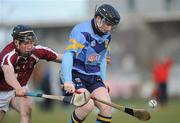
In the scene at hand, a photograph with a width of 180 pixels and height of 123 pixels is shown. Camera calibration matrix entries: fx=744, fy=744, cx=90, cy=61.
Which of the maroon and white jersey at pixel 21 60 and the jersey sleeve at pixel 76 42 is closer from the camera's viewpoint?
the jersey sleeve at pixel 76 42

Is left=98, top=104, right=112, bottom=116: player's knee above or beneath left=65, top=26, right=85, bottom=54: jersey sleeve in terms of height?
beneath

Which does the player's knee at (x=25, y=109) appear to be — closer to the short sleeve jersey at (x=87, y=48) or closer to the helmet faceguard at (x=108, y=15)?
the short sleeve jersey at (x=87, y=48)

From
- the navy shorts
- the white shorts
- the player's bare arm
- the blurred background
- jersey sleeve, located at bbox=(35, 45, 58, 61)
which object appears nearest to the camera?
the player's bare arm

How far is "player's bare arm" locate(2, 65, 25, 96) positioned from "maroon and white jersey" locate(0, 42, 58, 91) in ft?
0.33

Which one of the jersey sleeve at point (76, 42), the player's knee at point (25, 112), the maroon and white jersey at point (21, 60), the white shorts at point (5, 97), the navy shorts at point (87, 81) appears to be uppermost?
the jersey sleeve at point (76, 42)

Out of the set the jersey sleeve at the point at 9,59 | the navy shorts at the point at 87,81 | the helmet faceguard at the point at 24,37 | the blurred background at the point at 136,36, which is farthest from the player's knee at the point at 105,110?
the blurred background at the point at 136,36

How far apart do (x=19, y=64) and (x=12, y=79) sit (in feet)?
1.40

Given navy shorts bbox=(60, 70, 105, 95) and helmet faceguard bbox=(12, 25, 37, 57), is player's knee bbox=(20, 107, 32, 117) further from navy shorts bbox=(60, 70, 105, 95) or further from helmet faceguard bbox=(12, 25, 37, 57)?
helmet faceguard bbox=(12, 25, 37, 57)

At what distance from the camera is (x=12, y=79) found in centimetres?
1096

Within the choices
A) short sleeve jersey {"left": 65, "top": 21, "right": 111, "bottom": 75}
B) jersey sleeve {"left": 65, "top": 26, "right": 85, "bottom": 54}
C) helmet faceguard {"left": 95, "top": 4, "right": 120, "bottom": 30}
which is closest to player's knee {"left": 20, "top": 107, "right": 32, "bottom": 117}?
short sleeve jersey {"left": 65, "top": 21, "right": 111, "bottom": 75}

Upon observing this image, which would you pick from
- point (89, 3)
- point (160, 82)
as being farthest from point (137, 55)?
point (160, 82)

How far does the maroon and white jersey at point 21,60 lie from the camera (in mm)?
11164

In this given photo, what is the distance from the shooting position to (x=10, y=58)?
11.1 meters

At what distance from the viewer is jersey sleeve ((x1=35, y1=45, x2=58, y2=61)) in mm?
11438
